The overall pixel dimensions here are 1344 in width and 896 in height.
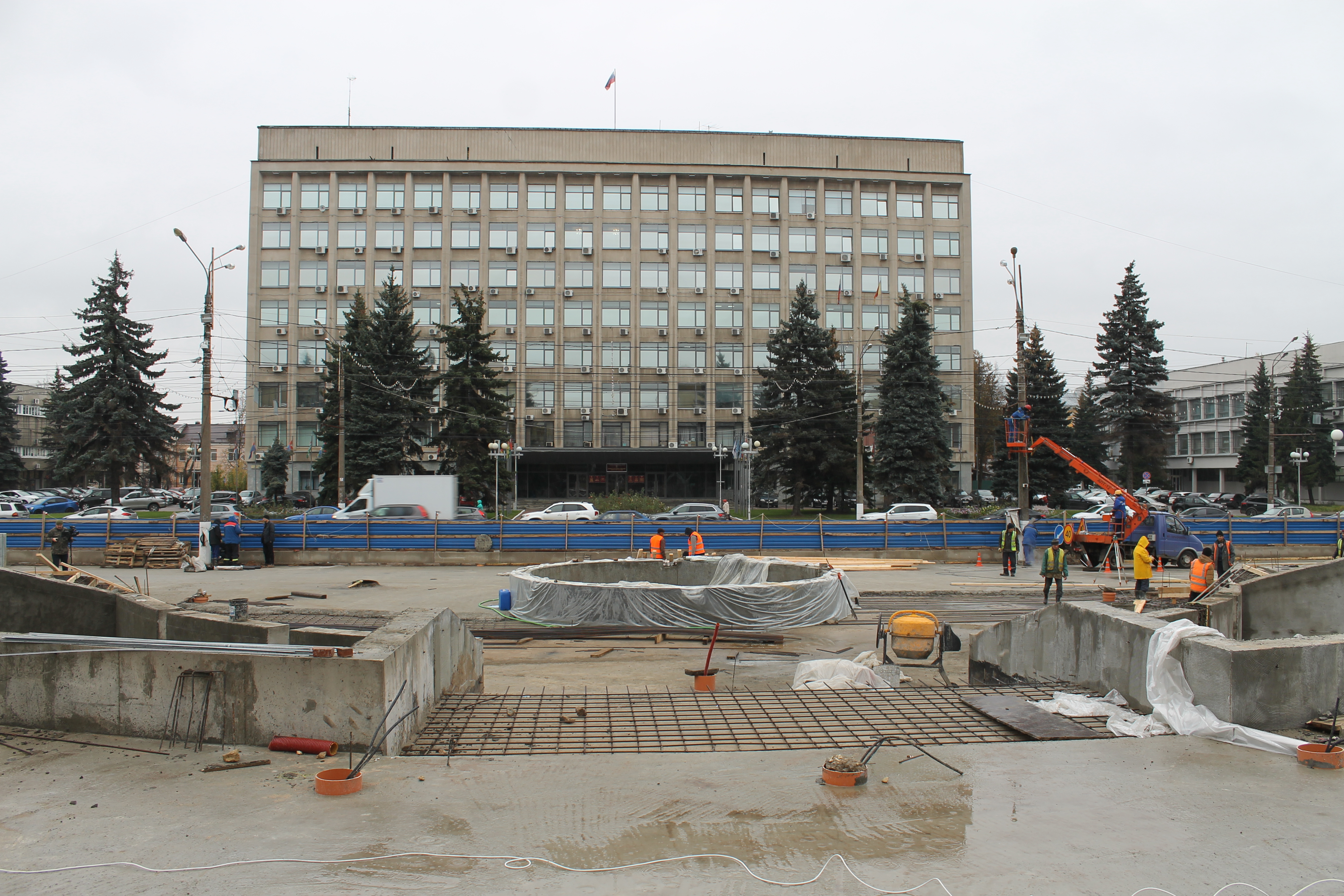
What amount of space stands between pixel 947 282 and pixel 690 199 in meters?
21.8

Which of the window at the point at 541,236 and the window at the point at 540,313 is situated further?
the window at the point at 541,236

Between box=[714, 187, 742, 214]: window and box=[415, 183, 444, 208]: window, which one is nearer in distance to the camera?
box=[415, 183, 444, 208]: window

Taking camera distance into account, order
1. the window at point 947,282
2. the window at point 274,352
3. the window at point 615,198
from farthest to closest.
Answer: the window at point 947,282 → the window at point 615,198 → the window at point 274,352

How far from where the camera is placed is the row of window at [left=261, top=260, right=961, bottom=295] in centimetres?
6669

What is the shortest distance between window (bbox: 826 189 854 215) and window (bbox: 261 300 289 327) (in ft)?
142

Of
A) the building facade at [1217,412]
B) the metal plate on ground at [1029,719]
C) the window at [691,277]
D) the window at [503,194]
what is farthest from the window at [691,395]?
the metal plate on ground at [1029,719]

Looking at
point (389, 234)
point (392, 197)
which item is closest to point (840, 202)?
point (392, 197)

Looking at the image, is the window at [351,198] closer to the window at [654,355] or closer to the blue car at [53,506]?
the window at [654,355]

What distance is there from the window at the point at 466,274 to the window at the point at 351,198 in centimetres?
852

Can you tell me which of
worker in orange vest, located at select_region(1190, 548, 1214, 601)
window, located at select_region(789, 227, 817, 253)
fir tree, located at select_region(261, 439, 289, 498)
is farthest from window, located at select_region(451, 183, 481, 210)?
worker in orange vest, located at select_region(1190, 548, 1214, 601)

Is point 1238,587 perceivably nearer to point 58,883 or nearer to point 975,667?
point 975,667

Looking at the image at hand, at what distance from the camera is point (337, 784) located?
17.3 feet

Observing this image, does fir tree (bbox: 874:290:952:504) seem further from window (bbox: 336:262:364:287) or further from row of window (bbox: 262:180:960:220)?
window (bbox: 336:262:364:287)

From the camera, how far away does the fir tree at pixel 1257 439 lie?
7412 centimetres
